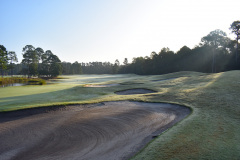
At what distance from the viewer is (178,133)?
6.23m

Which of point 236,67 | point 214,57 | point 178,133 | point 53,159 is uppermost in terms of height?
point 214,57

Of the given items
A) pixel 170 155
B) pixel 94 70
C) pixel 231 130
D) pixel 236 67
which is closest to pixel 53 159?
pixel 170 155

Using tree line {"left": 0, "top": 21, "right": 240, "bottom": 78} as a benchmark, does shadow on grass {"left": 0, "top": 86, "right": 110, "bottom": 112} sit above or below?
below

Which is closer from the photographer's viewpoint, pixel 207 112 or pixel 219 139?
pixel 219 139

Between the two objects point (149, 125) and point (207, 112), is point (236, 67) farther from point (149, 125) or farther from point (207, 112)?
point (149, 125)

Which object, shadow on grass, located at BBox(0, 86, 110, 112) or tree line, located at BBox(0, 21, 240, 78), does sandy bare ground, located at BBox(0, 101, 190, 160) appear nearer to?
shadow on grass, located at BBox(0, 86, 110, 112)

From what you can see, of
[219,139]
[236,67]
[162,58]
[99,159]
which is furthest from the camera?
[162,58]

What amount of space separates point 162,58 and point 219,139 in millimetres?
72267

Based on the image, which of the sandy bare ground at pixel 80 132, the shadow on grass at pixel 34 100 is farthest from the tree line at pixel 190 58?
the sandy bare ground at pixel 80 132

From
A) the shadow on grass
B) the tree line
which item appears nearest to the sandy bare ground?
the shadow on grass

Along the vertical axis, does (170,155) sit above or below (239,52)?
below

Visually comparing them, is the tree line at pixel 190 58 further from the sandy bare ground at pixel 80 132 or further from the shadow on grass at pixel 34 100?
the sandy bare ground at pixel 80 132

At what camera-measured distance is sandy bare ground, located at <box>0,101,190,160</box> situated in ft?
18.3

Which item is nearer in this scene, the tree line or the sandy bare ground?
the sandy bare ground
